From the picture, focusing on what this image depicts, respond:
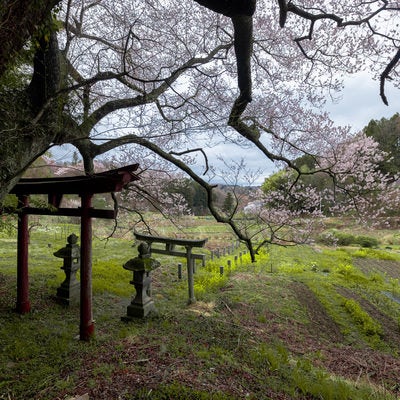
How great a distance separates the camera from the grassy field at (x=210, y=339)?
2.92 metres

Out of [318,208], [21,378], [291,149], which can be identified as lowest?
[21,378]

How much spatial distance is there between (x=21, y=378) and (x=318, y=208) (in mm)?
8930

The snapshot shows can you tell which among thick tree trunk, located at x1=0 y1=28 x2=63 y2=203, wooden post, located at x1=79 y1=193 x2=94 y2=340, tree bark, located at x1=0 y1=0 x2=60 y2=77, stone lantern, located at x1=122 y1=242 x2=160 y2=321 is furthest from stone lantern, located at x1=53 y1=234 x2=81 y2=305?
tree bark, located at x1=0 y1=0 x2=60 y2=77

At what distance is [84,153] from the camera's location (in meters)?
4.54

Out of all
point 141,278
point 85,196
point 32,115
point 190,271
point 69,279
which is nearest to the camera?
point 32,115

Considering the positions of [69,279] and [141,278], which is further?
[69,279]

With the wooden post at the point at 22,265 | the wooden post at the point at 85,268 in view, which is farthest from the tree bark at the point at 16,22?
the wooden post at the point at 22,265

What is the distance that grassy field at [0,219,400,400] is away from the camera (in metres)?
2.92

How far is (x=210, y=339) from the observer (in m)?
4.34

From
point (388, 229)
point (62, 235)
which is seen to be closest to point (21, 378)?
point (62, 235)

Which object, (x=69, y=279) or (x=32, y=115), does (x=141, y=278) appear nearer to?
(x=69, y=279)

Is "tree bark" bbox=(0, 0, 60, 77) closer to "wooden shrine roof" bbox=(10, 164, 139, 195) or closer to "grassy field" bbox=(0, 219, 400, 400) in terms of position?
"wooden shrine roof" bbox=(10, 164, 139, 195)

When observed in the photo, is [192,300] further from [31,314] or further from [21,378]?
[21,378]

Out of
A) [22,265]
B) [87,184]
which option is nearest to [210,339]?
[87,184]
